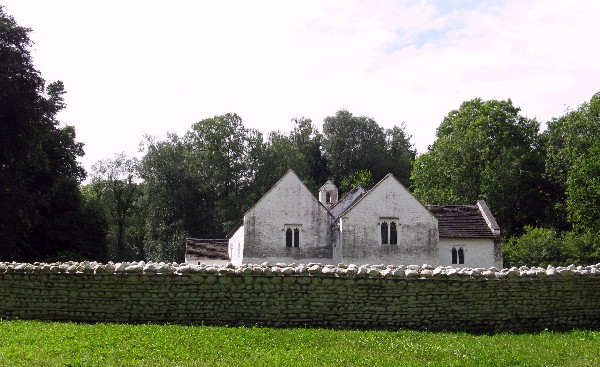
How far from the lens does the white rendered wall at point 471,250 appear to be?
140 feet

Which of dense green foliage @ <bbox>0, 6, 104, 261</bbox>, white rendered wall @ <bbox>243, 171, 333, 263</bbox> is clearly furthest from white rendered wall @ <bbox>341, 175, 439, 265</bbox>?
dense green foliage @ <bbox>0, 6, 104, 261</bbox>

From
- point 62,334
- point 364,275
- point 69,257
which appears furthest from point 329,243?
point 62,334

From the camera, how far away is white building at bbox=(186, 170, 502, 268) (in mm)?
41219

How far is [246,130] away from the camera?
2805 inches

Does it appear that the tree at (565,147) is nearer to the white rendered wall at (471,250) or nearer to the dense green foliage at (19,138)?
the white rendered wall at (471,250)

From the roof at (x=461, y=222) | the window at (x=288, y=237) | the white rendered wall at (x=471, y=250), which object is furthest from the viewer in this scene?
the roof at (x=461, y=222)

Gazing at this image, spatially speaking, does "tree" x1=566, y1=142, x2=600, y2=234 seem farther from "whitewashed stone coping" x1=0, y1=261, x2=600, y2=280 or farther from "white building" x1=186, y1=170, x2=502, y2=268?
"whitewashed stone coping" x1=0, y1=261, x2=600, y2=280

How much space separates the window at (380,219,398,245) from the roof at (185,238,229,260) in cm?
1478

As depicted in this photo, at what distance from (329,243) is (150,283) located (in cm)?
2633

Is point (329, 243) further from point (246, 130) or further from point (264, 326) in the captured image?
point (246, 130)

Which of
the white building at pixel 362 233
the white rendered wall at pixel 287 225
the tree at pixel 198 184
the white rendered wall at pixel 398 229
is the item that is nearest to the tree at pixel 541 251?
the white building at pixel 362 233

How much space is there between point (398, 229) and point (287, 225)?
280 inches

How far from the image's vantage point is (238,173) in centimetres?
6975

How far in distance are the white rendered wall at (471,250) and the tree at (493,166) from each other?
615 inches
